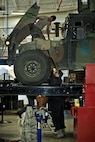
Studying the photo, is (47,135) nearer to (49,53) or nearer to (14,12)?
(49,53)

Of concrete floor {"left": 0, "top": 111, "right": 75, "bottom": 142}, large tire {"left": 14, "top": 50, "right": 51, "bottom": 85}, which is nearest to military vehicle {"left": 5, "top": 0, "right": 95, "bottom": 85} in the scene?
large tire {"left": 14, "top": 50, "right": 51, "bottom": 85}

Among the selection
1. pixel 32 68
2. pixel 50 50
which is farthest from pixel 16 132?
pixel 50 50

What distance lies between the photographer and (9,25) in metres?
16.7

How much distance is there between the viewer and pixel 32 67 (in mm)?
6238

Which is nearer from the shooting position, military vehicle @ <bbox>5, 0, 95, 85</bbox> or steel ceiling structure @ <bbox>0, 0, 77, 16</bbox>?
military vehicle @ <bbox>5, 0, 95, 85</bbox>

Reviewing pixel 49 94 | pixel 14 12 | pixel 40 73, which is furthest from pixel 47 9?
pixel 49 94

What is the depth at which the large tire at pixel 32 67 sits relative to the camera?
6.08 m

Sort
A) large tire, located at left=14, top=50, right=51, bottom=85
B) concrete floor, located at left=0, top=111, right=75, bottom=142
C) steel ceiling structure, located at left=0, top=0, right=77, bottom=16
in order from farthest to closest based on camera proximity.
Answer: steel ceiling structure, located at left=0, top=0, right=77, bottom=16 → concrete floor, located at left=0, top=111, right=75, bottom=142 → large tire, located at left=14, top=50, right=51, bottom=85

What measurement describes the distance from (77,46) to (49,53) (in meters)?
0.56

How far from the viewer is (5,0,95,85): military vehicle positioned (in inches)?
242

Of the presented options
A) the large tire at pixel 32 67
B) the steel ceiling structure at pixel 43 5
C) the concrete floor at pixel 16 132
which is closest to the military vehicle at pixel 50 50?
the large tire at pixel 32 67

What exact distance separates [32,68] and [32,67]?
0.02m

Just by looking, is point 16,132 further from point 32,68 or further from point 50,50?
point 50,50

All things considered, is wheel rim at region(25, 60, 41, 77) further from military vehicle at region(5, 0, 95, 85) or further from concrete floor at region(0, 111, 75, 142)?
concrete floor at region(0, 111, 75, 142)
